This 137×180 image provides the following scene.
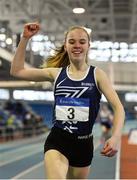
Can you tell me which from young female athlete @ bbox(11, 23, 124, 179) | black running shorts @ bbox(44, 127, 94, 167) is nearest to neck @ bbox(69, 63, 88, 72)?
young female athlete @ bbox(11, 23, 124, 179)

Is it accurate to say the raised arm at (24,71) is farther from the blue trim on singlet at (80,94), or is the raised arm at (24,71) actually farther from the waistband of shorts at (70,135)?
the waistband of shorts at (70,135)

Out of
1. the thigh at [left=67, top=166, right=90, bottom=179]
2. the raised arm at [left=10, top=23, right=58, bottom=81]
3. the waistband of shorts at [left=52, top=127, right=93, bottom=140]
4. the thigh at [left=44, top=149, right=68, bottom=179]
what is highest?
the raised arm at [left=10, top=23, right=58, bottom=81]

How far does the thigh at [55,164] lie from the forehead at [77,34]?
95 centimetres

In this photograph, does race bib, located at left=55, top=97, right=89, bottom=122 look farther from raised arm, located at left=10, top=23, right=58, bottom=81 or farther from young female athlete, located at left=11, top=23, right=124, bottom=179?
raised arm, located at left=10, top=23, right=58, bottom=81

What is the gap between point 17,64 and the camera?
Result: 164 inches

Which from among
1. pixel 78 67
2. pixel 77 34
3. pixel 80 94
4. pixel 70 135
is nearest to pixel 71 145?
pixel 70 135

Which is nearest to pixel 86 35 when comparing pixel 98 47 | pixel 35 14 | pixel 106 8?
pixel 35 14

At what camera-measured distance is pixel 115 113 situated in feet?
12.4

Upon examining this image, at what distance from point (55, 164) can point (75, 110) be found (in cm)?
47

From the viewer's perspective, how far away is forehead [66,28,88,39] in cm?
396

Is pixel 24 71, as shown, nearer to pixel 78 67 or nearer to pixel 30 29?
pixel 30 29

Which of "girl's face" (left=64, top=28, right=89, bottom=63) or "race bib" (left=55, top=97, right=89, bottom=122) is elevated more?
"girl's face" (left=64, top=28, right=89, bottom=63)

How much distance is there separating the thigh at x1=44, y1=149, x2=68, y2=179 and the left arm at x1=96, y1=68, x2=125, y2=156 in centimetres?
46

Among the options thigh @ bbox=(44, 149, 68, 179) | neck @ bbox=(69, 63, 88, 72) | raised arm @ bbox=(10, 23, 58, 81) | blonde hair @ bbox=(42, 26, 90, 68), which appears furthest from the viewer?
blonde hair @ bbox=(42, 26, 90, 68)
